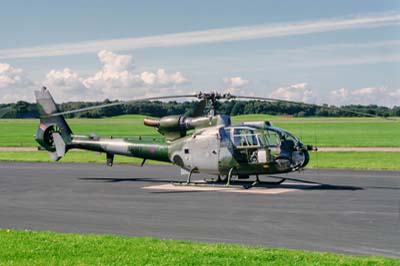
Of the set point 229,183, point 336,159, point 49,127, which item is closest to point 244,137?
point 229,183

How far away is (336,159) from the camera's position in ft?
128

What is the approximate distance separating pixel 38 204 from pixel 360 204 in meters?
10.2

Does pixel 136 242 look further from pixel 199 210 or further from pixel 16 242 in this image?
pixel 199 210

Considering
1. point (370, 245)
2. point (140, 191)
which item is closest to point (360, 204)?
point (370, 245)

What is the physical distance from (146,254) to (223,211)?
7.28 meters

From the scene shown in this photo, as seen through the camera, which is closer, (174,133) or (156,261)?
(156,261)

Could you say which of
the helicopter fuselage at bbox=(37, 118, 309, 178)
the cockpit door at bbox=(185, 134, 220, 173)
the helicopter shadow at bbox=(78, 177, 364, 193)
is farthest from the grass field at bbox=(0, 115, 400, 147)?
the cockpit door at bbox=(185, 134, 220, 173)

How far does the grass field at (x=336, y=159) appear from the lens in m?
34.4

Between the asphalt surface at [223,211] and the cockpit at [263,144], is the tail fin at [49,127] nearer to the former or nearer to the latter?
the asphalt surface at [223,211]

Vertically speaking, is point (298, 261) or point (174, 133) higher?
point (174, 133)

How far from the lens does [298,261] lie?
10.9 meters

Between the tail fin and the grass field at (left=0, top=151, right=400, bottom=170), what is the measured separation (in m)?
11.4

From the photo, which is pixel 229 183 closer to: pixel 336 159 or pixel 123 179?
pixel 123 179

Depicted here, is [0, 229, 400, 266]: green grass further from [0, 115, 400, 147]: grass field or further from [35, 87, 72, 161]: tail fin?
[0, 115, 400, 147]: grass field
